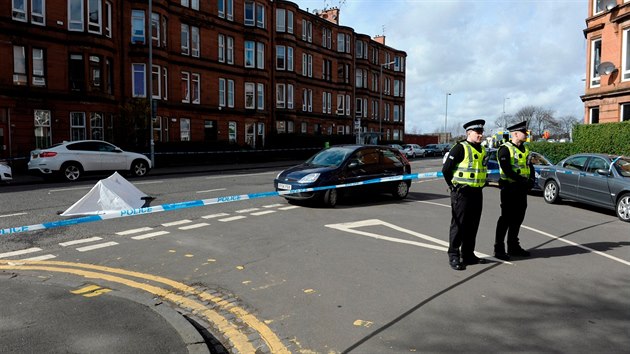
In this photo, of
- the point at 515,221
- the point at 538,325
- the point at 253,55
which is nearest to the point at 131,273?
the point at 538,325

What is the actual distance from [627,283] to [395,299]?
3.07 m

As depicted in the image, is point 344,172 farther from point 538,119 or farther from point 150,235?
point 538,119

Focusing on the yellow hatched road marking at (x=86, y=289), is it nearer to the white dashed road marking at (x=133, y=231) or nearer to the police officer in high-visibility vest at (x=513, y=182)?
the white dashed road marking at (x=133, y=231)

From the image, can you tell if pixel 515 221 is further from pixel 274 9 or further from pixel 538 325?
pixel 274 9

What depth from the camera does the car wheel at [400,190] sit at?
42.3ft

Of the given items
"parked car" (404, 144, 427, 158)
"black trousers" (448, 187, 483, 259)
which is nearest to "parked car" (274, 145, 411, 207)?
"black trousers" (448, 187, 483, 259)

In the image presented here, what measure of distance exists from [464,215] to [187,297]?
3611 mm

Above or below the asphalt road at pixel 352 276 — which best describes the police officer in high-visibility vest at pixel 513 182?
above

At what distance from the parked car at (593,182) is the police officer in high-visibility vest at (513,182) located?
18.3 ft

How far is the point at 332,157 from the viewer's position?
12016mm

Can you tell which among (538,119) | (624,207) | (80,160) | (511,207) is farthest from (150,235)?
(538,119)

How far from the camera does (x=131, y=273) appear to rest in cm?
595

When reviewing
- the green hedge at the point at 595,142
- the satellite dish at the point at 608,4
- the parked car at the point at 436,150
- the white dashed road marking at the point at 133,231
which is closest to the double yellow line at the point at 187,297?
the white dashed road marking at the point at 133,231

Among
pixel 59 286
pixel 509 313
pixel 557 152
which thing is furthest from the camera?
pixel 557 152
